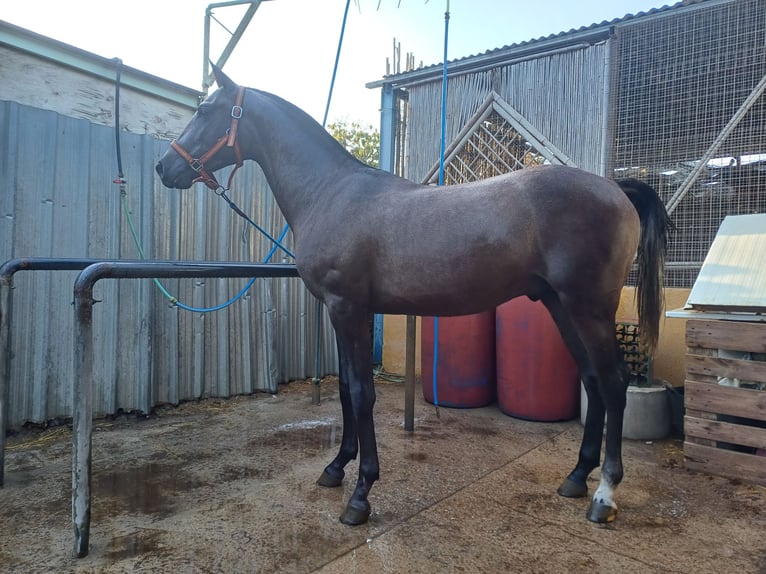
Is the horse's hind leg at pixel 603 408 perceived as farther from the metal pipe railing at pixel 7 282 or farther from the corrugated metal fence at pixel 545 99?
the corrugated metal fence at pixel 545 99

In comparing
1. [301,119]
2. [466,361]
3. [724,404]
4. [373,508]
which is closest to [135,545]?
[373,508]

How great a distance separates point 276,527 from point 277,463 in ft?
2.42

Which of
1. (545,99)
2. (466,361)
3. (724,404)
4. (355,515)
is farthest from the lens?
(545,99)

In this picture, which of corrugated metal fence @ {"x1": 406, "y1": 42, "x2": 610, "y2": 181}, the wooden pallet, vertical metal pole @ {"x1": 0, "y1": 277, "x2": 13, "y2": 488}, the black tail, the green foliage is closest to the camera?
vertical metal pole @ {"x1": 0, "y1": 277, "x2": 13, "y2": 488}

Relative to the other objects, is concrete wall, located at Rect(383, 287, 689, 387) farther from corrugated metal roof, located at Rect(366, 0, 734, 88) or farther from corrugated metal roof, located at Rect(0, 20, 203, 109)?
corrugated metal roof, located at Rect(0, 20, 203, 109)

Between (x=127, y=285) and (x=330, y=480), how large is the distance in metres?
2.16

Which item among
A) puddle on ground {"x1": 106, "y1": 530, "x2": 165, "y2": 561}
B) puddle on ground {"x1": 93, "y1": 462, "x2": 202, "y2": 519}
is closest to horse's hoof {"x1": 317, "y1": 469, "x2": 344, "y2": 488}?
puddle on ground {"x1": 93, "y1": 462, "x2": 202, "y2": 519}

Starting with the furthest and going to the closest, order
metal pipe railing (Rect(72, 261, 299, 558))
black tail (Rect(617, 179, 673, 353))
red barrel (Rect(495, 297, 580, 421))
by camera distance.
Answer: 1. red barrel (Rect(495, 297, 580, 421))
2. black tail (Rect(617, 179, 673, 353))
3. metal pipe railing (Rect(72, 261, 299, 558))

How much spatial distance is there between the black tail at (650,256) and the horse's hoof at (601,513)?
79 centimetres

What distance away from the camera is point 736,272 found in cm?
278

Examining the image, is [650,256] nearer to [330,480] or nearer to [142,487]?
[330,480]

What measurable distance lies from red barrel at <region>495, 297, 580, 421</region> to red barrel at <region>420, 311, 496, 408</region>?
271 millimetres

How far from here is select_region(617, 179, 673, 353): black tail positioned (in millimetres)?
2338

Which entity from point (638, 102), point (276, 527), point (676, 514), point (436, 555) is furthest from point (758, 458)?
point (638, 102)
